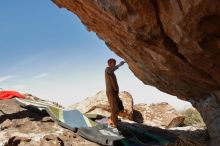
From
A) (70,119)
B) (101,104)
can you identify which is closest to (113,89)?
(70,119)

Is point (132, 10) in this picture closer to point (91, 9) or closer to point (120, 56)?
point (91, 9)

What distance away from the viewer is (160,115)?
17609 mm

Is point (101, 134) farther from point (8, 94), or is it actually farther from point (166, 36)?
point (8, 94)

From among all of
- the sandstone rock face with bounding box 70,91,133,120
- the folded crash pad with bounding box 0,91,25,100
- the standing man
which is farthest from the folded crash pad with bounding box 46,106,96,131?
the sandstone rock face with bounding box 70,91,133,120

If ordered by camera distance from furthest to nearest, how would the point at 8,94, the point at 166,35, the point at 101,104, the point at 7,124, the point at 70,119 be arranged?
the point at 101,104 → the point at 8,94 → the point at 70,119 → the point at 7,124 → the point at 166,35

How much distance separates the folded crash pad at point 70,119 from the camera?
12.2 metres

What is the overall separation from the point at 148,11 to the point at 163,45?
1.29 metres

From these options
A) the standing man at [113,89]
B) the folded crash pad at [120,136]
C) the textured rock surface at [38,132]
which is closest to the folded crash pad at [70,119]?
the textured rock surface at [38,132]

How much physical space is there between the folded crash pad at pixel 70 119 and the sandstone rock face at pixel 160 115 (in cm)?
452

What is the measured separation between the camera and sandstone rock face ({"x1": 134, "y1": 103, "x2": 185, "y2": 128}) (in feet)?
55.8

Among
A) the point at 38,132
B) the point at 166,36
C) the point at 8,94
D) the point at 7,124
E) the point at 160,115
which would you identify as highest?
the point at 8,94

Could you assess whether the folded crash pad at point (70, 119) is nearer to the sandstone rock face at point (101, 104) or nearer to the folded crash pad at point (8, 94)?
the folded crash pad at point (8, 94)

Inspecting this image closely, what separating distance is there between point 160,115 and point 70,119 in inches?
244

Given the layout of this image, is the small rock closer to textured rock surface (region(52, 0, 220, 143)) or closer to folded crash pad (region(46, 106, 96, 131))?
folded crash pad (region(46, 106, 96, 131))
